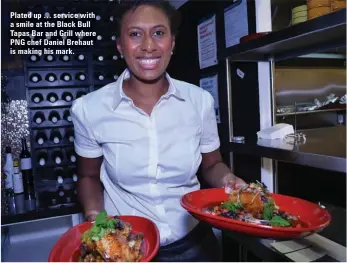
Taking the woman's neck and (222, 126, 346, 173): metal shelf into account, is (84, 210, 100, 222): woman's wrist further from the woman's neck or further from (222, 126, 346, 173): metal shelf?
(222, 126, 346, 173): metal shelf

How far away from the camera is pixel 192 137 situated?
1136 millimetres

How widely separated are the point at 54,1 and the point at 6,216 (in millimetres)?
1264

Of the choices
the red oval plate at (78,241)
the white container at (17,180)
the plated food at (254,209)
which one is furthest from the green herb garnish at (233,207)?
the white container at (17,180)

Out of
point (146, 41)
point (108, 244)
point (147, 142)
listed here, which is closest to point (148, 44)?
point (146, 41)

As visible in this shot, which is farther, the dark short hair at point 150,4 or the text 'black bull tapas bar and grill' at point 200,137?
the dark short hair at point 150,4

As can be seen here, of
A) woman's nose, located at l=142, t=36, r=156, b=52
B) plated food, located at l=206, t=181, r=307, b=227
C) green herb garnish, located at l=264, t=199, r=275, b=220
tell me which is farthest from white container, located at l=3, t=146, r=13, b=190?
green herb garnish, located at l=264, t=199, r=275, b=220

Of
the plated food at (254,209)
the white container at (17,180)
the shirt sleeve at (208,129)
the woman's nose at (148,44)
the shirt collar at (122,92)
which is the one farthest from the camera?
the white container at (17,180)

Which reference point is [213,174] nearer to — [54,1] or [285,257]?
[285,257]

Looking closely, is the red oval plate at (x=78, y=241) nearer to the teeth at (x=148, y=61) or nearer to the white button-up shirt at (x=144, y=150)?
the white button-up shirt at (x=144, y=150)

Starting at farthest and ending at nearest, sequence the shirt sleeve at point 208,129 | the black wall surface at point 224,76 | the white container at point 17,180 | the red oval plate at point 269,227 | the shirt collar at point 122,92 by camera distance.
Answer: the white container at point 17,180, the black wall surface at point 224,76, the shirt sleeve at point 208,129, the shirt collar at point 122,92, the red oval plate at point 269,227

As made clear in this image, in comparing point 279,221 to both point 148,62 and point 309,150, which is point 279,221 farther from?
point 148,62

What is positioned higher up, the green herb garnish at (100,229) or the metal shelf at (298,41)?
the metal shelf at (298,41)

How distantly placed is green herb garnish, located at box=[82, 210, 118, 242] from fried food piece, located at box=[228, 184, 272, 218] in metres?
0.36

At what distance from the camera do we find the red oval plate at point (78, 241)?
72 cm
